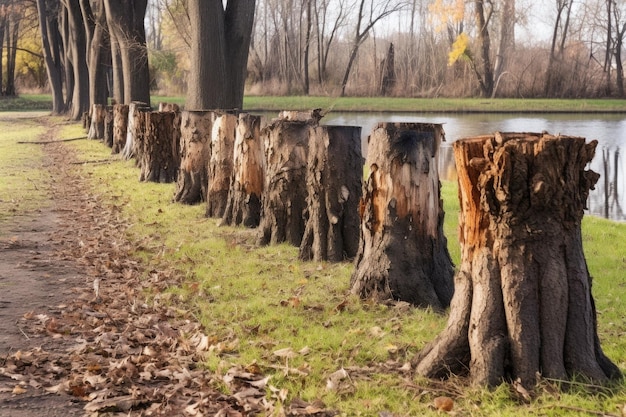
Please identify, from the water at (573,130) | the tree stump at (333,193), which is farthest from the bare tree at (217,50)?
the tree stump at (333,193)

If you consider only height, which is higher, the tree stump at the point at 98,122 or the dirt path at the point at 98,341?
the tree stump at the point at 98,122

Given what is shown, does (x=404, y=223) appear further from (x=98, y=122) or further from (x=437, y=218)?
(x=98, y=122)

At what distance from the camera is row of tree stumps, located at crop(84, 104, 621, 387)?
4.45m

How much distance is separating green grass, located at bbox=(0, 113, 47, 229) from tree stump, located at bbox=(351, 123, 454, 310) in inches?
246

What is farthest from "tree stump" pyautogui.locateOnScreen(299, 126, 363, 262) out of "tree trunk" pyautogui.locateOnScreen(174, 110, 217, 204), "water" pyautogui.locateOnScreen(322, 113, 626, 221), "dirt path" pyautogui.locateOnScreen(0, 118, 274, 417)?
"tree trunk" pyautogui.locateOnScreen(174, 110, 217, 204)

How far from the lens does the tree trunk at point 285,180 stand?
8242 millimetres

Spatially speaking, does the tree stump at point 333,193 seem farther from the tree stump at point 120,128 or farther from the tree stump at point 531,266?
the tree stump at point 120,128

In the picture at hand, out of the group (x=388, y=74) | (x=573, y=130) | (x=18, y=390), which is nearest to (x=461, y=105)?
(x=388, y=74)

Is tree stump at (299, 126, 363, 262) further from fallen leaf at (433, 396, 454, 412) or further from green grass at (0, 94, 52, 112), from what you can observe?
green grass at (0, 94, 52, 112)

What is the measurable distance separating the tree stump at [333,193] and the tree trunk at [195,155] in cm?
396

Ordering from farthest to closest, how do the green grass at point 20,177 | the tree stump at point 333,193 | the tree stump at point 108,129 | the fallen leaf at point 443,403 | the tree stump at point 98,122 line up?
the tree stump at point 98,122 → the tree stump at point 108,129 → the green grass at point 20,177 → the tree stump at point 333,193 → the fallen leaf at point 443,403

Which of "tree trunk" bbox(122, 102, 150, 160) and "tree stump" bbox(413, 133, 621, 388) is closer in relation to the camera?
"tree stump" bbox(413, 133, 621, 388)

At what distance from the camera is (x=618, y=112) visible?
38.3 metres

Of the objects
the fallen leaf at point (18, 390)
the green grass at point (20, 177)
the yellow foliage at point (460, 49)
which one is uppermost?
the yellow foliage at point (460, 49)
